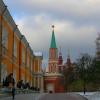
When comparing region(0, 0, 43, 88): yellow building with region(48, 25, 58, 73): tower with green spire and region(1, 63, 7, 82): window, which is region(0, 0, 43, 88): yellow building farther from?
region(48, 25, 58, 73): tower with green spire

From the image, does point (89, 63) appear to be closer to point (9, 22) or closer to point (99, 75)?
point (99, 75)

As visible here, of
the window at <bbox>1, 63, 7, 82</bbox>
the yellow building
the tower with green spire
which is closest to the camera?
the yellow building

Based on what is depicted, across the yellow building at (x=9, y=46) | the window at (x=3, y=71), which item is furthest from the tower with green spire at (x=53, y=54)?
the window at (x=3, y=71)

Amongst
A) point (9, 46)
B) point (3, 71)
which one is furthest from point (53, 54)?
point (3, 71)

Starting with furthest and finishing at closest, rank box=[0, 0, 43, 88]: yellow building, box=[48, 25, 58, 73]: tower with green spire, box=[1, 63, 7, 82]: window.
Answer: box=[48, 25, 58, 73]: tower with green spire → box=[1, 63, 7, 82]: window → box=[0, 0, 43, 88]: yellow building

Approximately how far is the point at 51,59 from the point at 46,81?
34.7 m

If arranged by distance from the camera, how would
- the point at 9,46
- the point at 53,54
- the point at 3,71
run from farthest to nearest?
the point at 53,54, the point at 9,46, the point at 3,71

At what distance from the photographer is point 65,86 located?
12362 cm

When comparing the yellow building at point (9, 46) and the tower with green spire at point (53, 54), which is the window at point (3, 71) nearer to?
the yellow building at point (9, 46)

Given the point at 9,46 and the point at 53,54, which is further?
the point at 53,54

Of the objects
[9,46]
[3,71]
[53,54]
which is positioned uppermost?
[53,54]

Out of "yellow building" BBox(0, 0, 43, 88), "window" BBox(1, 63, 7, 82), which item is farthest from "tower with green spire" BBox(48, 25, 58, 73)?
"window" BBox(1, 63, 7, 82)

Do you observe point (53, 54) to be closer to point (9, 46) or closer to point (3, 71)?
point (9, 46)

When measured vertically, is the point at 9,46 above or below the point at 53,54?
below
